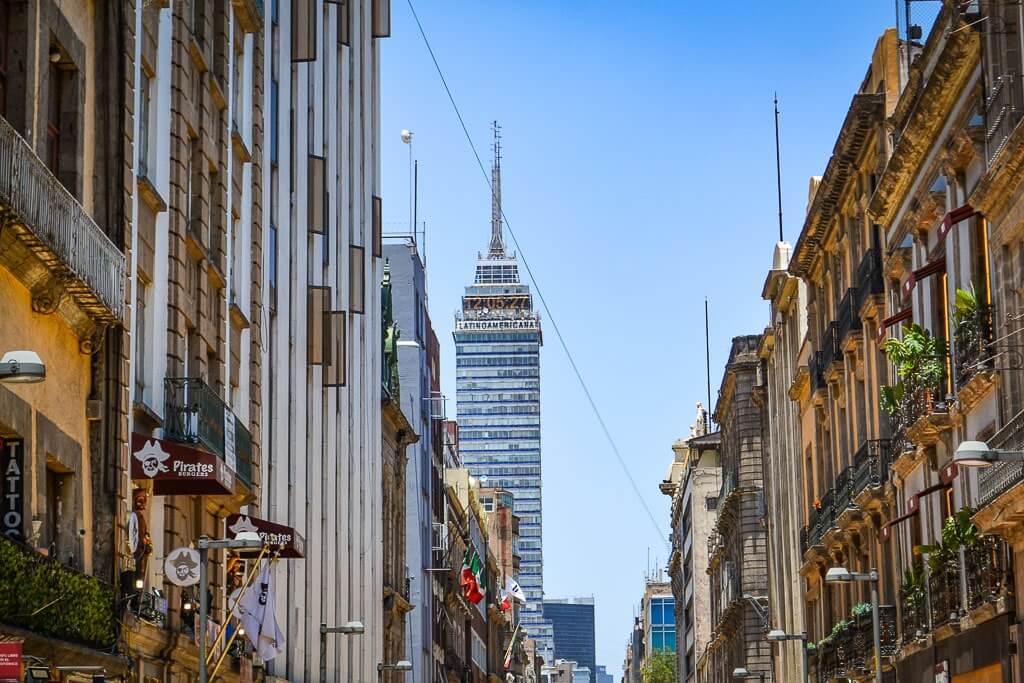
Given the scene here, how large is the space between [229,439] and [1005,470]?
16.9 m

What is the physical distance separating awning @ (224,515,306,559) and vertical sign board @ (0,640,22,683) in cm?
1842

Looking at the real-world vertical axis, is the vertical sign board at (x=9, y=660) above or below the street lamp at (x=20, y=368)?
below

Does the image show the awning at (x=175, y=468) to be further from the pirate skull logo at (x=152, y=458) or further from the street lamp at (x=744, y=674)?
the street lamp at (x=744, y=674)

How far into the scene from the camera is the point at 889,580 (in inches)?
2115

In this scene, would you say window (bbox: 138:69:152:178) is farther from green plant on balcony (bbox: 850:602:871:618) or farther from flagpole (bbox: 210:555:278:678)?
green plant on balcony (bbox: 850:602:871:618)

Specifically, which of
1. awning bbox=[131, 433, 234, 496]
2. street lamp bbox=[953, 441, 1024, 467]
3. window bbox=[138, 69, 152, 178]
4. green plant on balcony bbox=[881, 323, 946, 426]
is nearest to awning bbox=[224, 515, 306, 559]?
awning bbox=[131, 433, 234, 496]

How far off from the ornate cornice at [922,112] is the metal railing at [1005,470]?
8201 mm

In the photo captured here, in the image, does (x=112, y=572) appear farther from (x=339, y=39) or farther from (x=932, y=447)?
(x=339, y=39)

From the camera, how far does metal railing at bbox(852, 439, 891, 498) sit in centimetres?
5316

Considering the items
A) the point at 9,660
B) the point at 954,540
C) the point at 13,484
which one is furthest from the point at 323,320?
the point at 9,660

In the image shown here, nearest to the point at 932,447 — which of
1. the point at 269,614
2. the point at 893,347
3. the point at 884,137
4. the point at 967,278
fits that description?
the point at 893,347

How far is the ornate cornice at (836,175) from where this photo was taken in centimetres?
5391

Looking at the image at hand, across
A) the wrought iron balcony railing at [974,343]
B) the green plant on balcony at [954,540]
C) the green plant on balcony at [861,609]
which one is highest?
the wrought iron balcony railing at [974,343]

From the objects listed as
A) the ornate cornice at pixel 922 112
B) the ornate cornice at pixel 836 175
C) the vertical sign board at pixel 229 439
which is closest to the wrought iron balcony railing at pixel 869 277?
the ornate cornice at pixel 922 112
